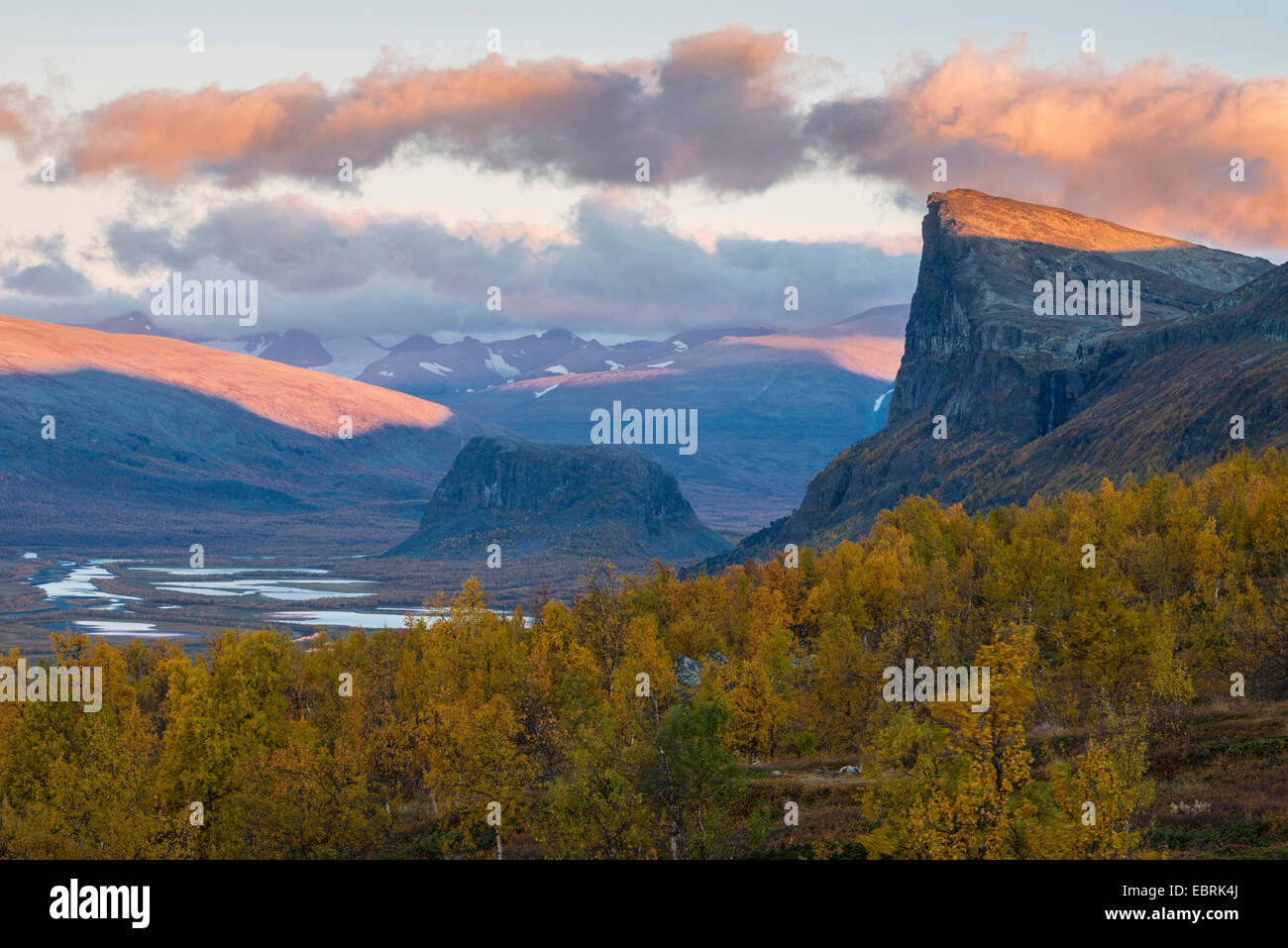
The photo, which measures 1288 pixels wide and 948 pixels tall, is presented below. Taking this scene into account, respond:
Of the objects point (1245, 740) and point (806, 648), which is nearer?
point (1245, 740)

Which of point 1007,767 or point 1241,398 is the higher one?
point 1241,398

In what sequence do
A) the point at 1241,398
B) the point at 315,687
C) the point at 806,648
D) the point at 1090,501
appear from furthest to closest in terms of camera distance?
1. the point at 1241,398
2. the point at 1090,501
3. the point at 806,648
4. the point at 315,687

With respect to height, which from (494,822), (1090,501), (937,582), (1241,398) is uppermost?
(1241,398)
